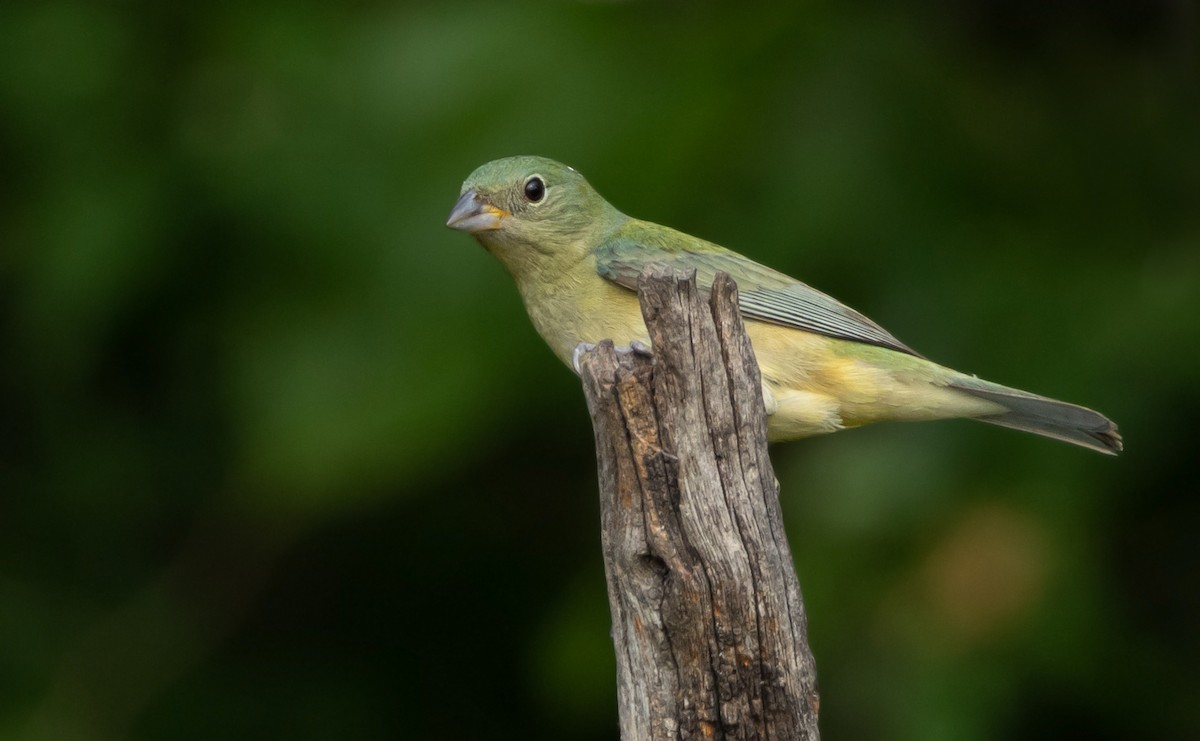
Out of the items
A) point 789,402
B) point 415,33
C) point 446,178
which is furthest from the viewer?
point 415,33

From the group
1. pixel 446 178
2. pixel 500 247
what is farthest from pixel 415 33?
pixel 500 247

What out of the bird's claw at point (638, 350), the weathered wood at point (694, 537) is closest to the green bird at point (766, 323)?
the bird's claw at point (638, 350)

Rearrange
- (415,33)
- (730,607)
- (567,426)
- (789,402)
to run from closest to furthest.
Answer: (730,607), (789,402), (415,33), (567,426)

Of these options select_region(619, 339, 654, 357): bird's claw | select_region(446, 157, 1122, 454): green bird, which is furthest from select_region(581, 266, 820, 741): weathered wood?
select_region(446, 157, 1122, 454): green bird

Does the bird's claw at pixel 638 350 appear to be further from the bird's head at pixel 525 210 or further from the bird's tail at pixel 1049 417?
the bird's tail at pixel 1049 417

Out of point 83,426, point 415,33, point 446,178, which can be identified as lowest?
point 83,426

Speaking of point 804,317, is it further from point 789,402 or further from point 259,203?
point 259,203

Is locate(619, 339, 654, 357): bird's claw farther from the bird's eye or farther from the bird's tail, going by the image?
the bird's tail
